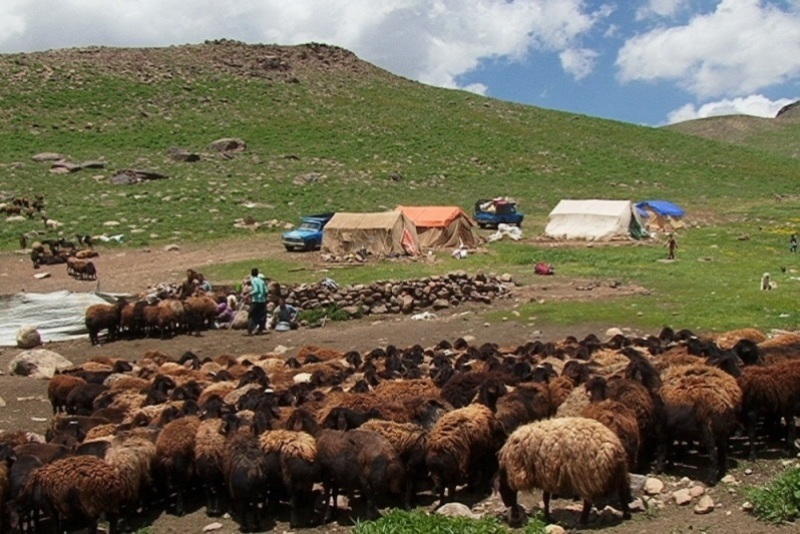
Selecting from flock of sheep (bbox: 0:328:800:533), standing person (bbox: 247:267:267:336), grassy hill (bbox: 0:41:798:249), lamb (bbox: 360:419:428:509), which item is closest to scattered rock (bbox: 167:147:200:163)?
grassy hill (bbox: 0:41:798:249)

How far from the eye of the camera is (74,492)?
29.8 feet

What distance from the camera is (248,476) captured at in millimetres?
9461

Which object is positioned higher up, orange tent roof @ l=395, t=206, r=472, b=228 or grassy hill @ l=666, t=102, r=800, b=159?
grassy hill @ l=666, t=102, r=800, b=159

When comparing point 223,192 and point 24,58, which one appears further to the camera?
point 24,58

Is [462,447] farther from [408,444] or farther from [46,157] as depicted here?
[46,157]

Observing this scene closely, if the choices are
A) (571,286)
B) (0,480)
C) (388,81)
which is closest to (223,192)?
(571,286)

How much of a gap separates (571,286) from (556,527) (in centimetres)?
1876

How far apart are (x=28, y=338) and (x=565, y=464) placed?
17.8m

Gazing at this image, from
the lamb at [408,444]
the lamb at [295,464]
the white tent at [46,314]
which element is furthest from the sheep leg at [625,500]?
the white tent at [46,314]

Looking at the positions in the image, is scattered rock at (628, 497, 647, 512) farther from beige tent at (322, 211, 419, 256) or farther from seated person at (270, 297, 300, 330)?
beige tent at (322, 211, 419, 256)

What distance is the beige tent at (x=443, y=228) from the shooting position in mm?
37031

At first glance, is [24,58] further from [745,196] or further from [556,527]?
[556,527]

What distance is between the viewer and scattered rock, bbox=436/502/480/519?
8789 millimetres

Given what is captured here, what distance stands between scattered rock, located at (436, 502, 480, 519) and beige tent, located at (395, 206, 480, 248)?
2800 cm
